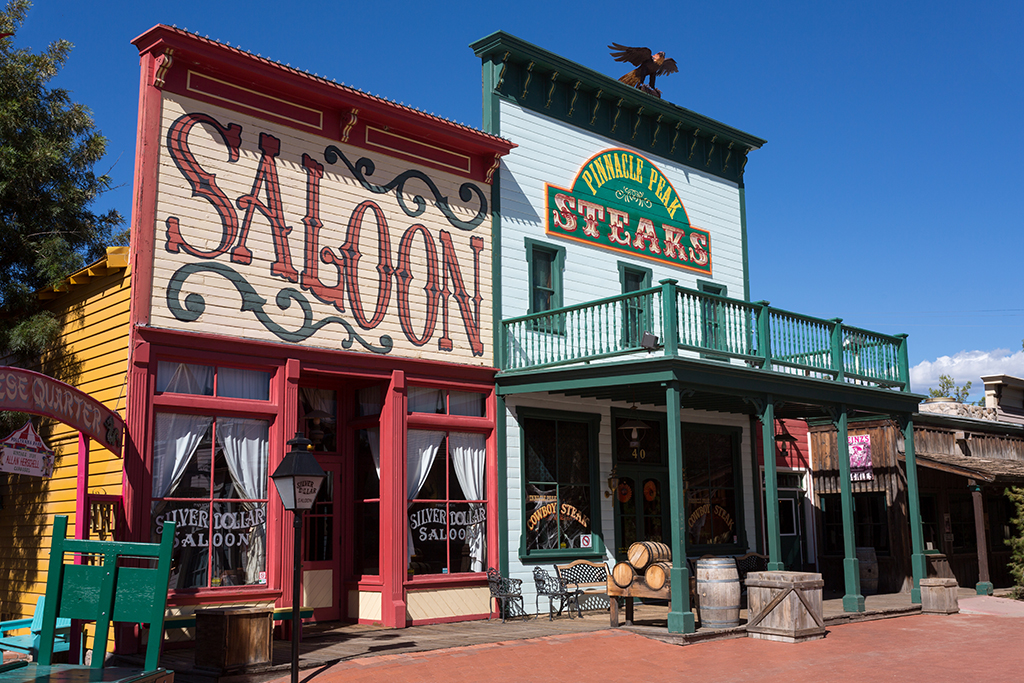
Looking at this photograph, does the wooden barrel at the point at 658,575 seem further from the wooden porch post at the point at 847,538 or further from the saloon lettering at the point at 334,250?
the saloon lettering at the point at 334,250

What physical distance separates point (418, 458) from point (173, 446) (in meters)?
3.68

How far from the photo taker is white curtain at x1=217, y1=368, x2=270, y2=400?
456 inches

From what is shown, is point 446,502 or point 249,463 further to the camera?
point 446,502

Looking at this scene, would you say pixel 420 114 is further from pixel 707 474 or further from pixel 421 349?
pixel 707 474

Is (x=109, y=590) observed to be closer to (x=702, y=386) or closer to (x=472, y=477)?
(x=702, y=386)

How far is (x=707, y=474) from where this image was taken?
17.9 meters

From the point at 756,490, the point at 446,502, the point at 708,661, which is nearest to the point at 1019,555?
the point at 756,490

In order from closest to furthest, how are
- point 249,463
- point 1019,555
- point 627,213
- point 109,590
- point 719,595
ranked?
point 109,590 → point 249,463 → point 719,595 → point 627,213 → point 1019,555

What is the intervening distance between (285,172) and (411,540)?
5.43m

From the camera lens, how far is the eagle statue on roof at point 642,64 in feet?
59.6

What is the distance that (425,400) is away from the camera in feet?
45.4

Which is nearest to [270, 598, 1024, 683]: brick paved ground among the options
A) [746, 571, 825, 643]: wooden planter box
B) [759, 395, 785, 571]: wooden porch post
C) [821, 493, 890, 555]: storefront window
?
[746, 571, 825, 643]: wooden planter box

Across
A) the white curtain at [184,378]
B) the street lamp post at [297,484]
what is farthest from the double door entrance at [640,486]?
the street lamp post at [297,484]

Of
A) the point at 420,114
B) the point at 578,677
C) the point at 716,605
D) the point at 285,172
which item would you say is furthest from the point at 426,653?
the point at 420,114
